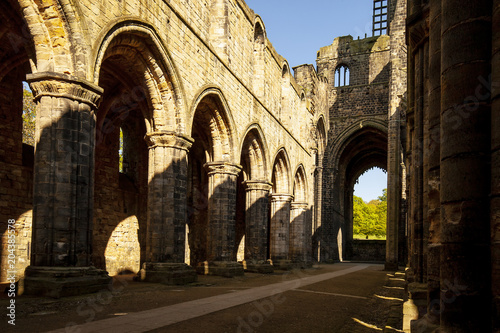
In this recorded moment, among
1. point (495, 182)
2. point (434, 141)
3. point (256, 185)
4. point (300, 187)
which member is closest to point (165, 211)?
point (256, 185)

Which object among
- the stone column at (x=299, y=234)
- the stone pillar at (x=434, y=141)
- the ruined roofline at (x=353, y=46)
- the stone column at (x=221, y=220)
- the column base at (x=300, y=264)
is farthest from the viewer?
the ruined roofline at (x=353, y=46)

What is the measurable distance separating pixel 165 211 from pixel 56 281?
3.98 m

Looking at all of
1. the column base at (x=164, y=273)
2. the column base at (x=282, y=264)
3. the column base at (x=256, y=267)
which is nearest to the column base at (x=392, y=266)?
the column base at (x=282, y=264)

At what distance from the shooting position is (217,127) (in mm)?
13805

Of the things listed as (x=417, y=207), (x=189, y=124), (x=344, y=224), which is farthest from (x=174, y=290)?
(x=344, y=224)

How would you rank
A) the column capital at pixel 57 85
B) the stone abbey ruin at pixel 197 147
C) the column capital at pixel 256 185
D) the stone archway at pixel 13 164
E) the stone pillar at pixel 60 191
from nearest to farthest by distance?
the stone abbey ruin at pixel 197 147, the stone pillar at pixel 60 191, the column capital at pixel 57 85, the stone archway at pixel 13 164, the column capital at pixel 256 185

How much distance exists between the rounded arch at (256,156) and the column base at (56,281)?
1042 centimetres

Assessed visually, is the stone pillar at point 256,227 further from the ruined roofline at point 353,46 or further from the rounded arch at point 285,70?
the ruined roofline at point 353,46

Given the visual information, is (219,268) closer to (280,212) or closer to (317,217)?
(280,212)

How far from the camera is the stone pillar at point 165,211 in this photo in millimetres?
10188

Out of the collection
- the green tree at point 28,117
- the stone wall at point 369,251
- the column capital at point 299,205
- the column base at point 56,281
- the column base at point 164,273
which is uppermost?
the green tree at point 28,117

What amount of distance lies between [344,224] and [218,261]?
24268 mm

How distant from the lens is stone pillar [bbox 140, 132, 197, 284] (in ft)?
33.4

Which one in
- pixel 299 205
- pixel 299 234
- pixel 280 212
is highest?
pixel 299 205
